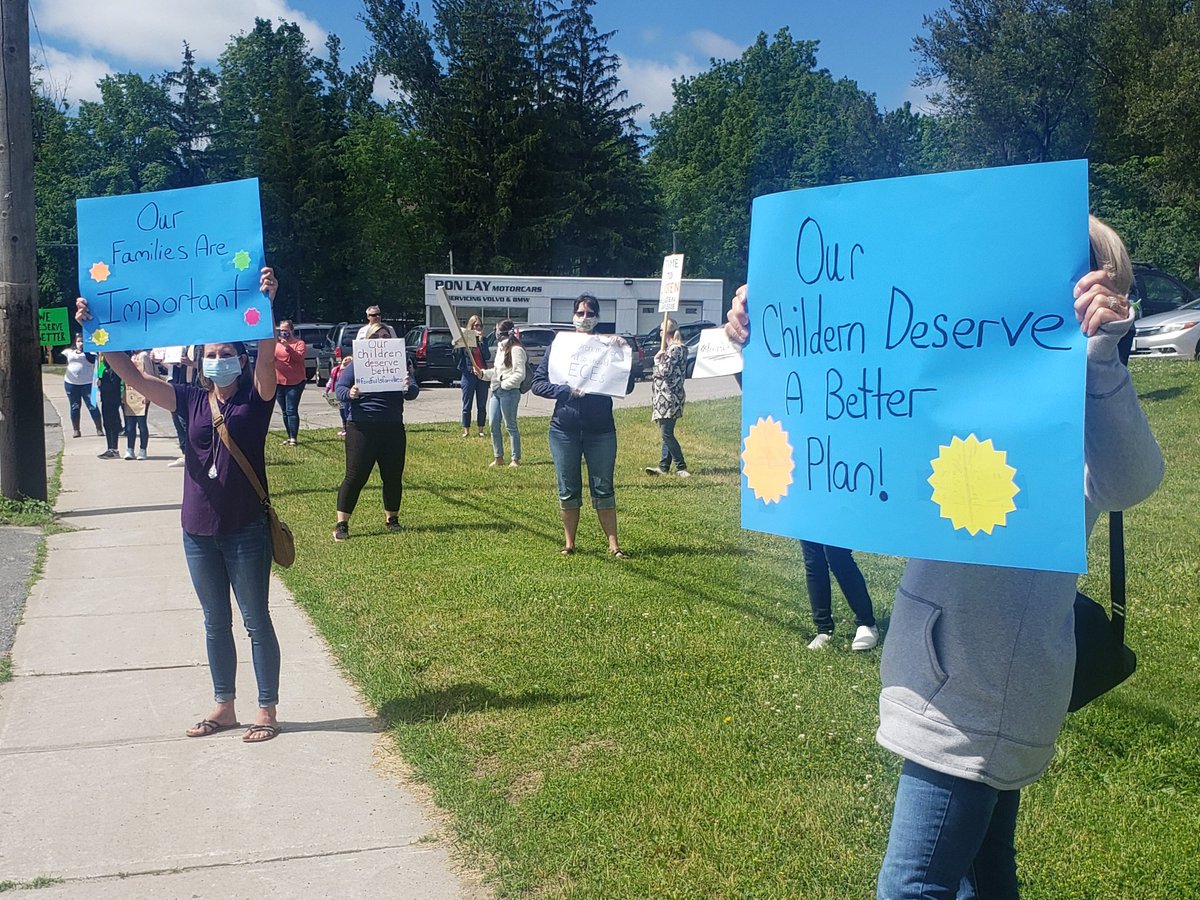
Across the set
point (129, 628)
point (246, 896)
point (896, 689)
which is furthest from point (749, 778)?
point (129, 628)

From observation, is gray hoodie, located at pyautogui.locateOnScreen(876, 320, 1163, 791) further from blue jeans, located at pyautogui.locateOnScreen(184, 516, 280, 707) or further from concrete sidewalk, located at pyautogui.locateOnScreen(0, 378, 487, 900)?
blue jeans, located at pyautogui.locateOnScreen(184, 516, 280, 707)

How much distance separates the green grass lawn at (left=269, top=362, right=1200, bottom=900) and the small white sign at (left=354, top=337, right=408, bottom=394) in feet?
4.53

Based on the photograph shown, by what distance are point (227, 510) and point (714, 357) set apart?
2.42m

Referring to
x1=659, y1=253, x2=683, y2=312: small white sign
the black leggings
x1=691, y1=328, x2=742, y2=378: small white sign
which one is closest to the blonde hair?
x1=691, y1=328, x2=742, y2=378: small white sign

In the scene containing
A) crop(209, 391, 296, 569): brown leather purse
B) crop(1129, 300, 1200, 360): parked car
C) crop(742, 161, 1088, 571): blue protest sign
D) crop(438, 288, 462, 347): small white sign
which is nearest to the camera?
crop(742, 161, 1088, 571): blue protest sign

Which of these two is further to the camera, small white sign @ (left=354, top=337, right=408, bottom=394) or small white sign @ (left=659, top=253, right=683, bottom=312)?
Answer: small white sign @ (left=354, top=337, right=408, bottom=394)

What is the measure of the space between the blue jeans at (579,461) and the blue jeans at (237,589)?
377 cm

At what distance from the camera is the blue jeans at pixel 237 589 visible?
5.50 meters

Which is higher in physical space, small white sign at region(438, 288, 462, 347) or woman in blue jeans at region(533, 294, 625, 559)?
small white sign at region(438, 288, 462, 347)

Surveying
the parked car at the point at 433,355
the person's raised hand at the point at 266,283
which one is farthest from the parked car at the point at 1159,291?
the person's raised hand at the point at 266,283

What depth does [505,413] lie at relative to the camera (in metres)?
15.8

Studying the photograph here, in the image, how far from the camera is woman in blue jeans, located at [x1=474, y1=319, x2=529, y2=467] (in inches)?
613

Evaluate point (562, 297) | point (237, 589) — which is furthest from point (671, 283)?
point (562, 297)

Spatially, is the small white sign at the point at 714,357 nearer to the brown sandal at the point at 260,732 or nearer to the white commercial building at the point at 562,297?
the brown sandal at the point at 260,732
